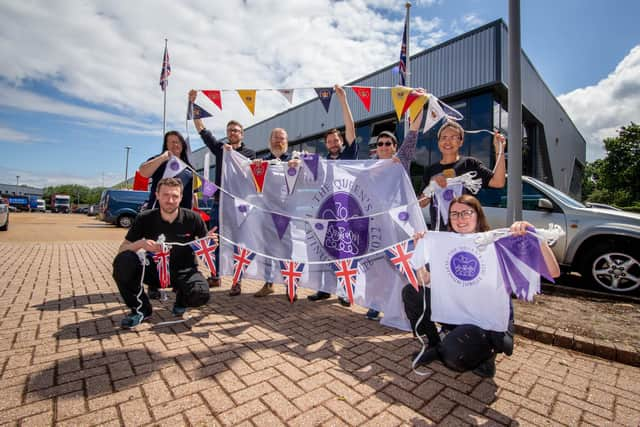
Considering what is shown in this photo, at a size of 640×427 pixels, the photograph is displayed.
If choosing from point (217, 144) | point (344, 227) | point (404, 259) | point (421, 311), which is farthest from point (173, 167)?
point (421, 311)

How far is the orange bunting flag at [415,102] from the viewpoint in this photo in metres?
3.50

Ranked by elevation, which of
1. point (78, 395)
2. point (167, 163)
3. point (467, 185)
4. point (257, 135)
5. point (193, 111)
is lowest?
point (78, 395)

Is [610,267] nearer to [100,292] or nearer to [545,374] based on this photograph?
[545,374]

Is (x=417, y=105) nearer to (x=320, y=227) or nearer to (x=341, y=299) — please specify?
(x=320, y=227)

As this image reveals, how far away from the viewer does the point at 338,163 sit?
3.81 metres

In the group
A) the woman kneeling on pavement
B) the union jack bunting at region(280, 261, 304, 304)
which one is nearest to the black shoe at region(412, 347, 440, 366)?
the woman kneeling on pavement

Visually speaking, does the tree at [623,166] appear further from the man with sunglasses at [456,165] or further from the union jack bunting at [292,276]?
the union jack bunting at [292,276]

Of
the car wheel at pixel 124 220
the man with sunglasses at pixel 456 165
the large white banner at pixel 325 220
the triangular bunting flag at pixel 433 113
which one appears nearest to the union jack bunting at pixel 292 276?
the large white banner at pixel 325 220

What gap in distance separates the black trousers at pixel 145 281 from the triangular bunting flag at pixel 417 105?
302 centimetres

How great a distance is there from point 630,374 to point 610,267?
3.03 metres

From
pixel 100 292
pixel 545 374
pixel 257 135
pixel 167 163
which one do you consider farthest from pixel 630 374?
pixel 257 135

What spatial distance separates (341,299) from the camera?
159 inches

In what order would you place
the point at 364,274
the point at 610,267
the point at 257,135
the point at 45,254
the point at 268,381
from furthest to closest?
the point at 257,135 → the point at 45,254 → the point at 610,267 → the point at 364,274 → the point at 268,381

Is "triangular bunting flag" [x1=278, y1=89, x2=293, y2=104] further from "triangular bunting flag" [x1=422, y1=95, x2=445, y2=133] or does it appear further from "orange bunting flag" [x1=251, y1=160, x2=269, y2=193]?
"triangular bunting flag" [x1=422, y1=95, x2=445, y2=133]
